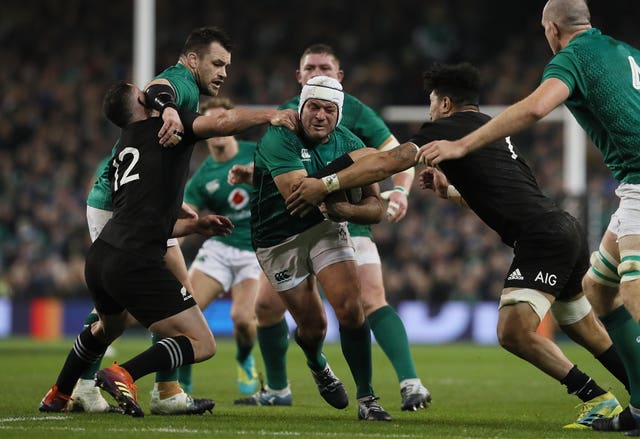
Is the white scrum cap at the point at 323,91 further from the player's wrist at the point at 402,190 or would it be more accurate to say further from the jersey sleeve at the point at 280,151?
the player's wrist at the point at 402,190

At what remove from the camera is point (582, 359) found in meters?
14.9

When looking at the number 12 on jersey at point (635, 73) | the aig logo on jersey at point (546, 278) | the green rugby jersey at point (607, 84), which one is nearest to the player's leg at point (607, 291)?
the aig logo on jersey at point (546, 278)

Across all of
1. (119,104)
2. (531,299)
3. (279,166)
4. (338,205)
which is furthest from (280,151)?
(531,299)

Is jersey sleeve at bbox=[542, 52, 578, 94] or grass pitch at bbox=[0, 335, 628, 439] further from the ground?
jersey sleeve at bbox=[542, 52, 578, 94]

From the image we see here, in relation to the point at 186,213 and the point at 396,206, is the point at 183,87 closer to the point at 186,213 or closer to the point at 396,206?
the point at 186,213

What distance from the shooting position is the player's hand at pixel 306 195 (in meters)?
Result: 7.06

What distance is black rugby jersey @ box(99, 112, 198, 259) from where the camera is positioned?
7207mm

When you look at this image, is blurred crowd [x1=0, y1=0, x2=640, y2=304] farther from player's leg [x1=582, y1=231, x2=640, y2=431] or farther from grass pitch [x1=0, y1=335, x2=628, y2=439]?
player's leg [x1=582, y1=231, x2=640, y2=431]

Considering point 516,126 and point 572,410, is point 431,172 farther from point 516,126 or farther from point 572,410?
point 572,410

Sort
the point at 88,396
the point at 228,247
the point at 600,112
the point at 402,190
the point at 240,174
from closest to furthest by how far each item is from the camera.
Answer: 1. the point at 600,112
2. the point at 88,396
3. the point at 240,174
4. the point at 402,190
5. the point at 228,247

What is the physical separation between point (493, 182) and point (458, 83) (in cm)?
73

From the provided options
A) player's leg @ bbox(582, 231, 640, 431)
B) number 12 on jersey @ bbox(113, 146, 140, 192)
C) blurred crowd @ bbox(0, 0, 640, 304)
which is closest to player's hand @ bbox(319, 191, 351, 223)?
number 12 on jersey @ bbox(113, 146, 140, 192)

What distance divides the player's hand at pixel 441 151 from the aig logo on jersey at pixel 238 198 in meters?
4.52

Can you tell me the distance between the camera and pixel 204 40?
7945 millimetres
